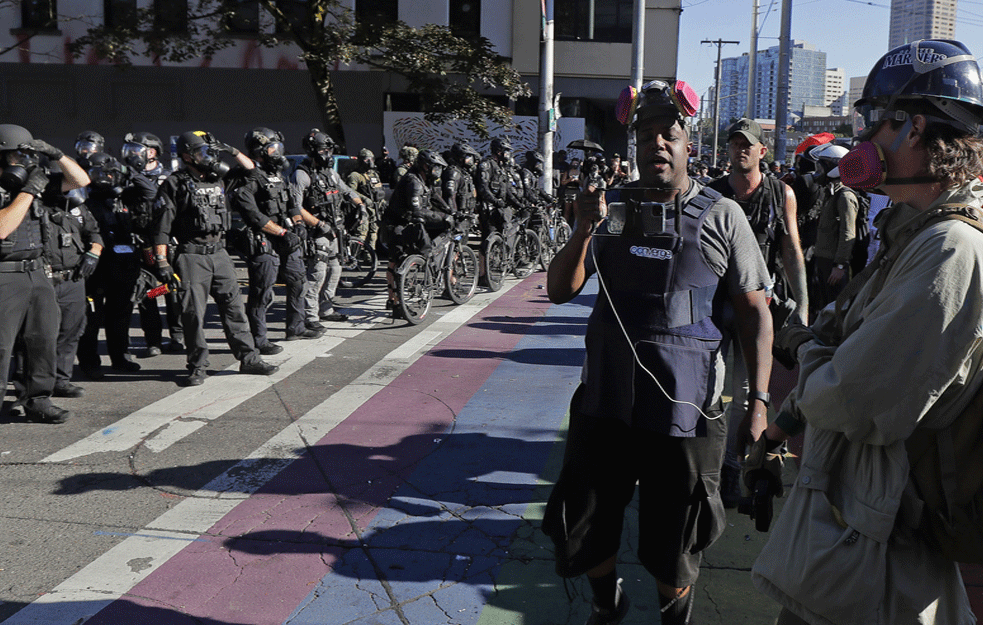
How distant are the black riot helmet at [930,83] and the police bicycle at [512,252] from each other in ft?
33.8

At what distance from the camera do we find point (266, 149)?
27.0 ft

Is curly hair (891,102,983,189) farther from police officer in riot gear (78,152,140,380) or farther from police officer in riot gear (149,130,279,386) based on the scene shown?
police officer in riot gear (78,152,140,380)

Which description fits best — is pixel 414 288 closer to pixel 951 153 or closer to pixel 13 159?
pixel 13 159

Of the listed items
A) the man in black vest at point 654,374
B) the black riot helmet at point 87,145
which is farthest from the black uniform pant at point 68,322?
the man in black vest at point 654,374

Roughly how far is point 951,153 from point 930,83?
173 millimetres

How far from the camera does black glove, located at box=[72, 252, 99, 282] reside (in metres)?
6.80

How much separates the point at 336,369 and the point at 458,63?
701 inches

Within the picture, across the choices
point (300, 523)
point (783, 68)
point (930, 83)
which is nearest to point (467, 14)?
point (783, 68)

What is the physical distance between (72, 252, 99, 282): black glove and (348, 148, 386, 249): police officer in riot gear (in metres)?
6.45

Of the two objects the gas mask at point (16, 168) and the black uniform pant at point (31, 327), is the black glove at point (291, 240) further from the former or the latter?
the gas mask at point (16, 168)

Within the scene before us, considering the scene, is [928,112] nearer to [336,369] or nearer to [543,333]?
[336,369]

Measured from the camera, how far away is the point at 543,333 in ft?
31.8

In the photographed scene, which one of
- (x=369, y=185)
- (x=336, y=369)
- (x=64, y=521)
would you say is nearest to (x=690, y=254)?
(x=64, y=521)

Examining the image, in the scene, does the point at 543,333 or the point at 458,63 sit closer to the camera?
the point at 543,333
